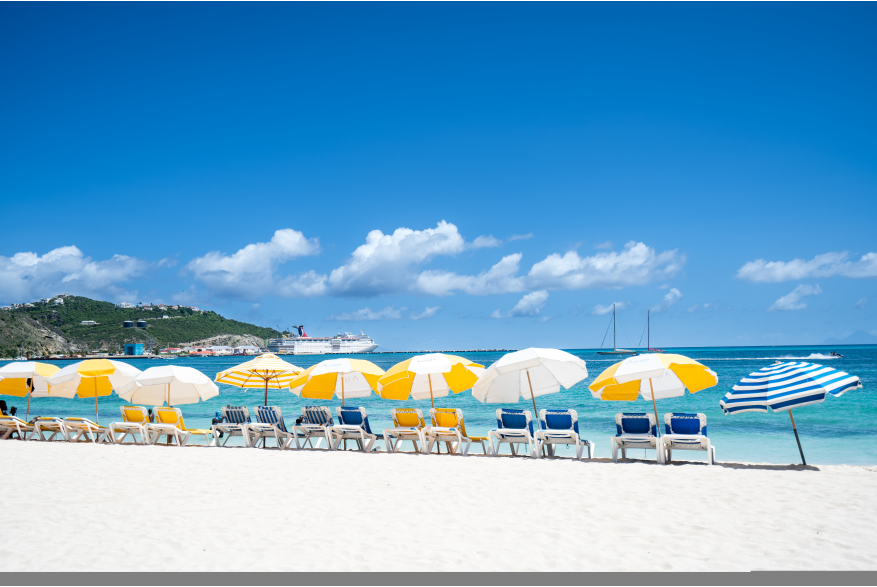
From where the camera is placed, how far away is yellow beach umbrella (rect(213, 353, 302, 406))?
35.7 ft

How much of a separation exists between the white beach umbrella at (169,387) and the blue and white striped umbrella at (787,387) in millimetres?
8496

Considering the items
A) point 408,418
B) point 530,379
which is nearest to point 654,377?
point 530,379

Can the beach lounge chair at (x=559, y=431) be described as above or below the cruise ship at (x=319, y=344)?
below

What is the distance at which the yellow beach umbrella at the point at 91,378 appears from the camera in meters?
11.0

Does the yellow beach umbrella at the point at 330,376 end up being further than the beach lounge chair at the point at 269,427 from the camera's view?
No

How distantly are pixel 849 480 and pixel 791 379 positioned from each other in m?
1.23

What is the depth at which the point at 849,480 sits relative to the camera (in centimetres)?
643

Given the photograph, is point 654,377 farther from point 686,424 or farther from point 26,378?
point 26,378

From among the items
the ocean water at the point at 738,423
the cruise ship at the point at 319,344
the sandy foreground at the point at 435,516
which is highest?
the cruise ship at the point at 319,344

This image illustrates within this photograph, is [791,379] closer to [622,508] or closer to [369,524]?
[622,508]

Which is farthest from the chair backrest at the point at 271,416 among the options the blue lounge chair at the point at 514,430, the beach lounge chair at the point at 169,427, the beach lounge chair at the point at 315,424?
the blue lounge chair at the point at 514,430

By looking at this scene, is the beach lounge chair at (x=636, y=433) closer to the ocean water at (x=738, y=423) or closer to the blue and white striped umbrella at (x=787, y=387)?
the blue and white striped umbrella at (x=787, y=387)

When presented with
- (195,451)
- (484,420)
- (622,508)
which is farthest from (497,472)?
(484,420)

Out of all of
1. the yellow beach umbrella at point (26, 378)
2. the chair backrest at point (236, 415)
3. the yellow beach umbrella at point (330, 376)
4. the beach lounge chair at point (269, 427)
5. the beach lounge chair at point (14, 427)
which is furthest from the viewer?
the yellow beach umbrella at point (26, 378)
